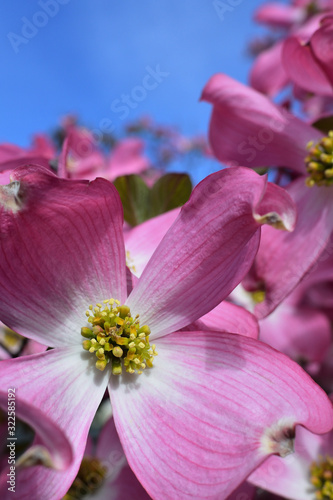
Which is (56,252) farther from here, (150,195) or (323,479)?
(323,479)

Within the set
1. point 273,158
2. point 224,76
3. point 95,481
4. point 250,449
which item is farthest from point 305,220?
point 95,481

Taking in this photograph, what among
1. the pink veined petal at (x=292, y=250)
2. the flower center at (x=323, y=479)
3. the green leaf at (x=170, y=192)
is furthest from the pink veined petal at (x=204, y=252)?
the flower center at (x=323, y=479)

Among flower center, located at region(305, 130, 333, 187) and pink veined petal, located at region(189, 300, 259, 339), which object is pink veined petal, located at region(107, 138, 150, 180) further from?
pink veined petal, located at region(189, 300, 259, 339)

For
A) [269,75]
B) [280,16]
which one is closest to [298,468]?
[269,75]

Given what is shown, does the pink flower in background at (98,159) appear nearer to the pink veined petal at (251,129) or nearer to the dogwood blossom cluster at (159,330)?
the pink veined petal at (251,129)

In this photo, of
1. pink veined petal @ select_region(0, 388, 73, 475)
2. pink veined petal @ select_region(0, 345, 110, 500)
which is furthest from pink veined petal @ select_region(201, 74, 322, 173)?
pink veined petal @ select_region(0, 388, 73, 475)

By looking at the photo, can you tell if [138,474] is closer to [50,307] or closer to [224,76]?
[50,307]
